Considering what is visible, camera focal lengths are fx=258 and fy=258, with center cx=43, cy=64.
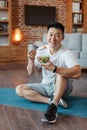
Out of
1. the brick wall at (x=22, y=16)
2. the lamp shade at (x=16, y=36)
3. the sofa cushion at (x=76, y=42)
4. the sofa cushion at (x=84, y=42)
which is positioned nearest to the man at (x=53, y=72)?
the sofa cushion at (x=84, y=42)

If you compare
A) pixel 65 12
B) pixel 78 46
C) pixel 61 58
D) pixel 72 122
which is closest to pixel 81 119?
pixel 72 122

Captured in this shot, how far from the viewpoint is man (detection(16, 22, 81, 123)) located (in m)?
2.57

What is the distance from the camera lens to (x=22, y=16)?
7812 millimetres

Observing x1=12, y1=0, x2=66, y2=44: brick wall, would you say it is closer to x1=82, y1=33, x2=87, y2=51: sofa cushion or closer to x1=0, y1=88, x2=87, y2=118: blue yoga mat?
x1=82, y1=33, x2=87, y2=51: sofa cushion

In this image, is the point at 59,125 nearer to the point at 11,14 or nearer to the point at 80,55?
the point at 80,55

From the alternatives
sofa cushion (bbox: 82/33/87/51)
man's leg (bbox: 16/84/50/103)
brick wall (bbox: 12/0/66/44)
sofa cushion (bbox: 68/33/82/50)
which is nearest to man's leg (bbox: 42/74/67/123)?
man's leg (bbox: 16/84/50/103)

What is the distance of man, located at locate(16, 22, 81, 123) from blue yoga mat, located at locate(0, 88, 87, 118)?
0.08 m

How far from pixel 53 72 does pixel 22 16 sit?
18.2 feet

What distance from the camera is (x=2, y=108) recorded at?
3.02 m

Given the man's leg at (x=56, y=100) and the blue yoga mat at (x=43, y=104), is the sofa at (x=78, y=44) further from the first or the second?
the man's leg at (x=56, y=100)

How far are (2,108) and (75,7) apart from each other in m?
6.03

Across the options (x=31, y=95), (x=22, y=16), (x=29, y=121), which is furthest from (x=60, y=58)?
(x=22, y=16)

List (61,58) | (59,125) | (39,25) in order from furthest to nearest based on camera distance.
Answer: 1. (39,25)
2. (61,58)
3. (59,125)

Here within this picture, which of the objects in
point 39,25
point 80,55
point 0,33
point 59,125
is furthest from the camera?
point 39,25
